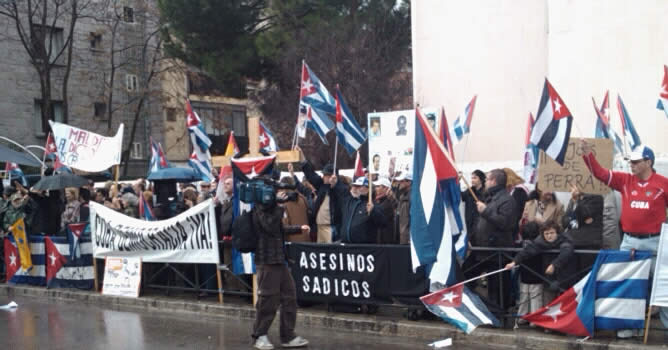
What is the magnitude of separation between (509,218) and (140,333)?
4.84 metres

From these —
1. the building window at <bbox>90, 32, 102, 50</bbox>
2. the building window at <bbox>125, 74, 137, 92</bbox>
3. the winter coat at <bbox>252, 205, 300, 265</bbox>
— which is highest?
the building window at <bbox>90, 32, 102, 50</bbox>

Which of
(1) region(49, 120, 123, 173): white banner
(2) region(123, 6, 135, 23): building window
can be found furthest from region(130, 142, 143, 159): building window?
(1) region(49, 120, 123, 173): white banner

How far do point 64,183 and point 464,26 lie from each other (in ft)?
43.4

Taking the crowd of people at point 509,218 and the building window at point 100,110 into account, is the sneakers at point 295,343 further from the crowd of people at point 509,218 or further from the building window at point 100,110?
the building window at point 100,110

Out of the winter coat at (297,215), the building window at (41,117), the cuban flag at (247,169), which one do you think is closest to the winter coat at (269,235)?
the cuban flag at (247,169)

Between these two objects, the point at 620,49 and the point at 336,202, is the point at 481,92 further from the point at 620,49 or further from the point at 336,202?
the point at 336,202

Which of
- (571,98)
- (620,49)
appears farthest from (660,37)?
(571,98)

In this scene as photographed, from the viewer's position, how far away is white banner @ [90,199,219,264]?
11.5 metres

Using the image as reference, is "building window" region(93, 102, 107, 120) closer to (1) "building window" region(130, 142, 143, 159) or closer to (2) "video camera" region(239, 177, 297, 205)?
(1) "building window" region(130, 142, 143, 159)

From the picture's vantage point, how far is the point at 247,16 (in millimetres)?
29906

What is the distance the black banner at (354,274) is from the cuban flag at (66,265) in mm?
4755

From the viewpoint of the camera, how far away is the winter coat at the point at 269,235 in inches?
331

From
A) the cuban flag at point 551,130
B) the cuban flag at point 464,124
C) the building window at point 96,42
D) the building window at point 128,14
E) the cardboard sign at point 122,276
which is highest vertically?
the building window at point 128,14

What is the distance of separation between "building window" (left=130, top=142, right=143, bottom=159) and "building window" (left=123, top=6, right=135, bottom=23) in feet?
20.3
